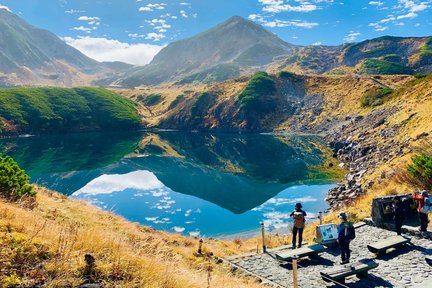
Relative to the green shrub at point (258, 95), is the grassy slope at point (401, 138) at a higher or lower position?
lower

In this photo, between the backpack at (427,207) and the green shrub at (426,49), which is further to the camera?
the green shrub at (426,49)

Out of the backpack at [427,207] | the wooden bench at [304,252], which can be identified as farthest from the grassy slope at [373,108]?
the wooden bench at [304,252]

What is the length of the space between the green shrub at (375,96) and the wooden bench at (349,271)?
85.8 meters

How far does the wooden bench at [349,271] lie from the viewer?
13.3 metres

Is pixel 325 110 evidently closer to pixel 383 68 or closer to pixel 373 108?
pixel 373 108

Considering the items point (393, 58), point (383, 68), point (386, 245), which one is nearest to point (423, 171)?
point (386, 245)

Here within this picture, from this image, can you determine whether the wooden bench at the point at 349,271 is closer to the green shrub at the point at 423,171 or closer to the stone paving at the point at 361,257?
the stone paving at the point at 361,257

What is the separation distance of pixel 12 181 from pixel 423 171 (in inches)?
969

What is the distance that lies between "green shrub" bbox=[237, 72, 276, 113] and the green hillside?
4459cm

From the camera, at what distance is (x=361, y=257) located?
16.7 m

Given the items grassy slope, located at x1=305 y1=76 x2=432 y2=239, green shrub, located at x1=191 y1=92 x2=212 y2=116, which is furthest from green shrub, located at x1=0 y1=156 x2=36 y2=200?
green shrub, located at x1=191 y1=92 x2=212 y2=116

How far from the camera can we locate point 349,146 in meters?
70.4

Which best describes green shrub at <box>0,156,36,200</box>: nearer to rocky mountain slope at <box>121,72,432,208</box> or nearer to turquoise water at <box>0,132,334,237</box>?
turquoise water at <box>0,132,334,237</box>

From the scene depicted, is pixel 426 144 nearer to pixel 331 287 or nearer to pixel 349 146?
pixel 331 287
